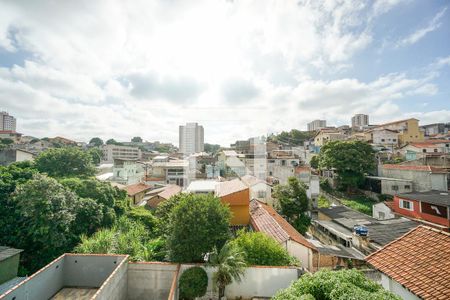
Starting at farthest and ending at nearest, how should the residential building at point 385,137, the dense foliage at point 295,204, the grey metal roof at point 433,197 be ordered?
the residential building at point 385,137 < the dense foliage at point 295,204 < the grey metal roof at point 433,197

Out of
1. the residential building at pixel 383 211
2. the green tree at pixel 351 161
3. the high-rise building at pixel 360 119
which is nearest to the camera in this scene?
the residential building at pixel 383 211

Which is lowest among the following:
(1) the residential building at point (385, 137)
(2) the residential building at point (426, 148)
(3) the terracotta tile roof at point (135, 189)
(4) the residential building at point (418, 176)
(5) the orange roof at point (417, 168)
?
(3) the terracotta tile roof at point (135, 189)

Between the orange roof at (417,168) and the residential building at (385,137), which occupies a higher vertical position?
the residential building at (385,137)

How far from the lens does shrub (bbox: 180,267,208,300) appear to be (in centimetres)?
895

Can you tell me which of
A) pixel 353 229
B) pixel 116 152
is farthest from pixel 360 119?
pixel 116 152

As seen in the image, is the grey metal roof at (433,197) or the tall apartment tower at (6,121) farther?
the tall apartment tower at (6,121)

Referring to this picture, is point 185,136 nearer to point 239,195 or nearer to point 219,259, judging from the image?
point 239,195

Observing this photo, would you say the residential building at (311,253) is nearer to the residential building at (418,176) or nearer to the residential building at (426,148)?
the residential building at (418,176)

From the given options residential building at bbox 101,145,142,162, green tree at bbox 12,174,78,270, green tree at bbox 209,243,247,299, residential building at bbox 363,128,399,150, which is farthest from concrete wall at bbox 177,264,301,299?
residential building at bbox 101,145,142,162

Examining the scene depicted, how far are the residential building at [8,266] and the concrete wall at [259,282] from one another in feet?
27.6

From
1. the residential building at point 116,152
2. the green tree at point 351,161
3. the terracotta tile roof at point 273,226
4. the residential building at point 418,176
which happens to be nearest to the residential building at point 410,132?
the green tree at point 351,161

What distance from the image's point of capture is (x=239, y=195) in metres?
16.8

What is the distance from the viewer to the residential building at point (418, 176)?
2205 cm

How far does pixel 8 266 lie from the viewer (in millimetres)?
10695
